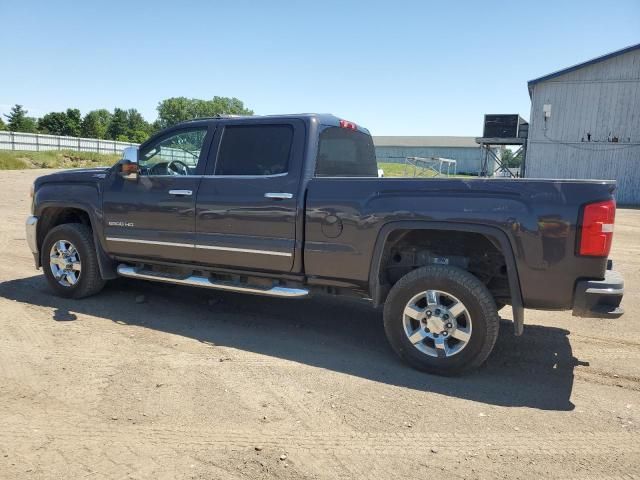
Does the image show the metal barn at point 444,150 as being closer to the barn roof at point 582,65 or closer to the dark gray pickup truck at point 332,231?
the barn roof at point 582,65

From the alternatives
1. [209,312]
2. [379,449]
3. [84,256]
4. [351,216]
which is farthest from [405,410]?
[84,256]

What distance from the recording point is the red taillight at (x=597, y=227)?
Answer: 361cm

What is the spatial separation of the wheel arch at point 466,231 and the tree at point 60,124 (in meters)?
82.5

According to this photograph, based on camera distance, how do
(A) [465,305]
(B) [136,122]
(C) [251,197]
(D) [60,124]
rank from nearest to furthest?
(A) [465,305]
(C) [251,197]
(D) [60,124]
(B) [136,122]

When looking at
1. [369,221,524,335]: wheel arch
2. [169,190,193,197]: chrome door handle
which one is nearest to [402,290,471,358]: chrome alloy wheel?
[369,221,524,335]: wheel arch

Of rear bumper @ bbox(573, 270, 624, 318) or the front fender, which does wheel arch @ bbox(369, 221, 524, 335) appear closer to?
rear bumper @ bbox(573, 270, 624, 318)

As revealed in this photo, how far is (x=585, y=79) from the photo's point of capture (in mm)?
25328

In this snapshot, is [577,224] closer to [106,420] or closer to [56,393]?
[106,420]

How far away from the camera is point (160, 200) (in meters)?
5.37

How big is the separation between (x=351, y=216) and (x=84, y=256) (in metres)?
3.40

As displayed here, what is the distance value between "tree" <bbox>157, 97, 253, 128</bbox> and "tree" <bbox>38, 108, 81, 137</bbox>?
46606 mm

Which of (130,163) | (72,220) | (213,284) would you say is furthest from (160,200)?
(72,220)

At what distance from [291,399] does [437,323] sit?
4.36 ft

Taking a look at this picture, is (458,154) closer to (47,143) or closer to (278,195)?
(47,143)
